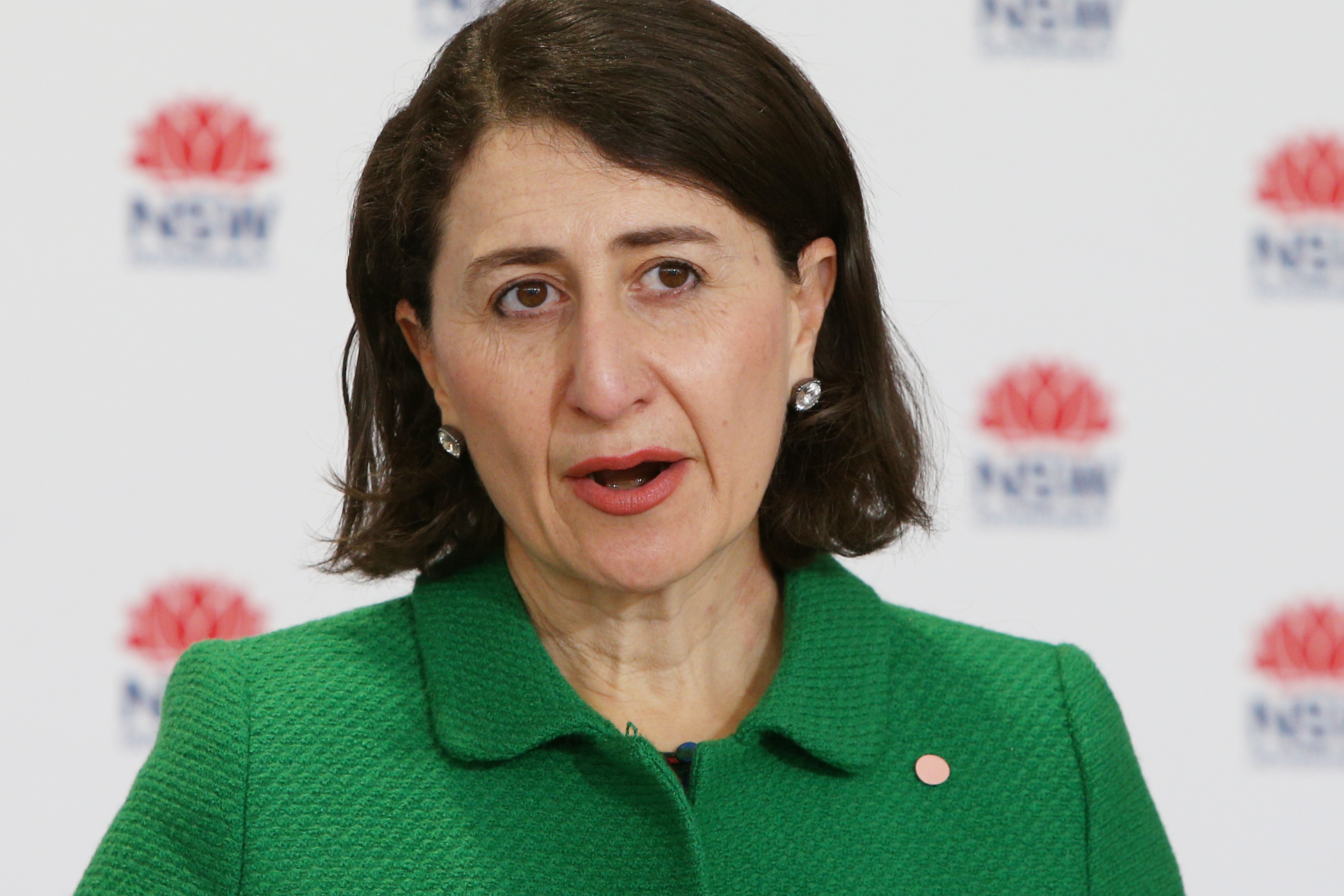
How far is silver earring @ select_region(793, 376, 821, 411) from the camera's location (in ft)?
5.58

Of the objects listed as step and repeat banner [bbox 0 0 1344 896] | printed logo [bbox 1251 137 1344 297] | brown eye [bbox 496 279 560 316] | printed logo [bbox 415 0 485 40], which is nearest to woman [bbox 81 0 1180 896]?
brown eye [bbox 496 279 560 316]

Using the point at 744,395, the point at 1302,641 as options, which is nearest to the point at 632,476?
the point at 744,395

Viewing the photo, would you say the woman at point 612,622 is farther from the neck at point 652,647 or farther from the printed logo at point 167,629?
the printed logo at point 167,629

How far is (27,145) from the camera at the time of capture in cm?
264

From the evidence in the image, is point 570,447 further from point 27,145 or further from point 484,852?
point 27,145

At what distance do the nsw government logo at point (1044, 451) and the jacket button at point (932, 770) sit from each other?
4.07 feet

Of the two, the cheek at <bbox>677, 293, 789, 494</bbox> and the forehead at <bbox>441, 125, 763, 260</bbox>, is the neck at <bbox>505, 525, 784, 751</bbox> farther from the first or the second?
the forehead at <bbox>441, 125, 763, 260</bbox>

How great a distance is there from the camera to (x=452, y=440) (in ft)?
5.43

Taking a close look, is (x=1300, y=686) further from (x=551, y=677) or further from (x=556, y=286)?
(x=556, y=286)

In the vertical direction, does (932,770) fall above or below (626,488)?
below

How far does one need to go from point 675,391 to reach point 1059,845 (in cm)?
65

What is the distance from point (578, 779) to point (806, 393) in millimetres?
516

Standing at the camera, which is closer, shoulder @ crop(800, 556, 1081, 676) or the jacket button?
the jacket button

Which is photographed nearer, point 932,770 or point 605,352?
point 605,352
